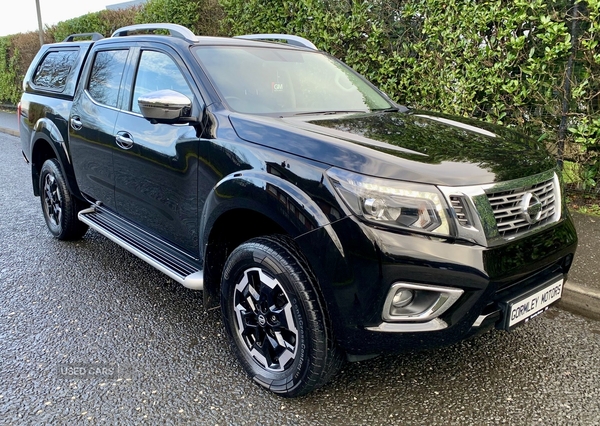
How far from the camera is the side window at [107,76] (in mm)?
3729

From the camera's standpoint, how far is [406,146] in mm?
2389

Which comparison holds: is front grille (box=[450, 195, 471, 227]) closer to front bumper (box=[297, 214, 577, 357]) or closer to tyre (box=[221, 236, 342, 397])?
front bumper (box=[297, 214, 577, 357])

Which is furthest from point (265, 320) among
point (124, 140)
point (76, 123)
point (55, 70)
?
point (55, 70)

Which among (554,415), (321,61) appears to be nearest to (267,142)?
(321,61)

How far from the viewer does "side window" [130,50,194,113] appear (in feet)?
10.3

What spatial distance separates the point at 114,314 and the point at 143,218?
672 millimetres

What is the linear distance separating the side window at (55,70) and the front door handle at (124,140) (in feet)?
4.68

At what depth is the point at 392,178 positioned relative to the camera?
82.6 inches

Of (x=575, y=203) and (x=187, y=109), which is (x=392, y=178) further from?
(x=575, y=203)

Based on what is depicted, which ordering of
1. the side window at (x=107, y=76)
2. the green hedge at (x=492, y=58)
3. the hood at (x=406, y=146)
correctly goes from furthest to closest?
the green hedge at (x=492, y=58) < the side window at (x=107, y=76) < the hood at (x=406, y=146)

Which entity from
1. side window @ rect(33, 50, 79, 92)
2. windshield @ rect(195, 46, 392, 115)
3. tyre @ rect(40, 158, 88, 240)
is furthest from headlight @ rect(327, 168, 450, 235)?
side window @ rect(33, 50, 79, 92)

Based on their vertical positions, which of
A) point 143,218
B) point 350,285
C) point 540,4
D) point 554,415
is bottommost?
point 554,415

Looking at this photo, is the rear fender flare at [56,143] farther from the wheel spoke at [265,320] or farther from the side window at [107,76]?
the wheel spoke at [265,320]

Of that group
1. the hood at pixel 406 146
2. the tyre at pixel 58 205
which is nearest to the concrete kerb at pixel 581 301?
the hood at pixel 406 146
